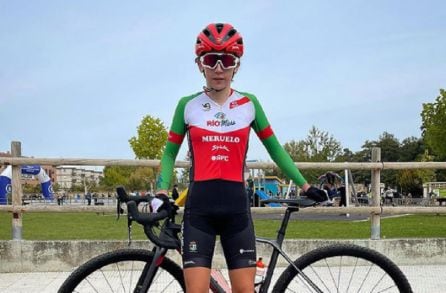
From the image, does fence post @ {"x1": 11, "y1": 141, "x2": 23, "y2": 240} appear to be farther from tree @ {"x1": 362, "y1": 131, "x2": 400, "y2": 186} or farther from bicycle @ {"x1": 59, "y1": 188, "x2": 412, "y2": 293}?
tree @ {"x1": 362, "y1": 131, "x2": 400, "y2": 186}

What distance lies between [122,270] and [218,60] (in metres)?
1.34

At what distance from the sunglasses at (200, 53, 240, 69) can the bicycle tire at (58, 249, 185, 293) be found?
103 cm

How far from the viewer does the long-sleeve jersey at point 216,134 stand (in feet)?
8.82

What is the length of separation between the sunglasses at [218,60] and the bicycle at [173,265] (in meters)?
0.76

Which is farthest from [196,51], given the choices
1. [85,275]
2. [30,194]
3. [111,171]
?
[111,171]

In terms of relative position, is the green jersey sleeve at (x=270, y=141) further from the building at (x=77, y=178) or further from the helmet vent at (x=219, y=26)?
the building at (x=77, y=178)

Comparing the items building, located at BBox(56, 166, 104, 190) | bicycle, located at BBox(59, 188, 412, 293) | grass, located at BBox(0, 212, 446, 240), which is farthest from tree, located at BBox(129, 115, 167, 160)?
bicycle, located at BBox(59, 188, 412, 293)

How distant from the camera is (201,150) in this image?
8.90ft

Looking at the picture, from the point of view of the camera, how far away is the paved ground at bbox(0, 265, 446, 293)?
17.1 feet

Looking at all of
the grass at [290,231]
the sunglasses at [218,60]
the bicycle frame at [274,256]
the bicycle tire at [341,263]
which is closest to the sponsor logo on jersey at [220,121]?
the sunglasses at [218,60]

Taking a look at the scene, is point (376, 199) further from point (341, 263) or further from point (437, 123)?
point (437, 123)

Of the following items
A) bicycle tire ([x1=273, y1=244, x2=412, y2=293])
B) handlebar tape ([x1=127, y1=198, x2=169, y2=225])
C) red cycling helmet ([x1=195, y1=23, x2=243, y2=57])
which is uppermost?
red cycling helmet ([x1=195, y1=23, x2=243, y2=57])

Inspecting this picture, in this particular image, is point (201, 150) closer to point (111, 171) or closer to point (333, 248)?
point (333, 248)

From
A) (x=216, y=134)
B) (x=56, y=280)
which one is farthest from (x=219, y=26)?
(x=56, y=280)
